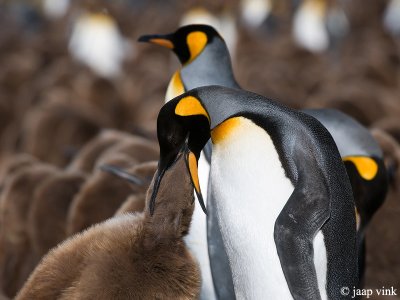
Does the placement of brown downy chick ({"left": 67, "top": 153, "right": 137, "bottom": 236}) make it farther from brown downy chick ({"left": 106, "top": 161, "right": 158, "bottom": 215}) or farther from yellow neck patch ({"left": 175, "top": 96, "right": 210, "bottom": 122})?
Answer: yellow neck patch ({"left": 175, "top": 96, "right": 210, "bottom": 122})

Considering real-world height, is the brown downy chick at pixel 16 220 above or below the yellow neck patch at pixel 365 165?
below

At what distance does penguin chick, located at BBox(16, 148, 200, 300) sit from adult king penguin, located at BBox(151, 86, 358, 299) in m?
0.06

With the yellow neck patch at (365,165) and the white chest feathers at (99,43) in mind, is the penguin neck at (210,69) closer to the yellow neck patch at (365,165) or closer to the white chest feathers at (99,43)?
the yellow neck patch at (365,165)

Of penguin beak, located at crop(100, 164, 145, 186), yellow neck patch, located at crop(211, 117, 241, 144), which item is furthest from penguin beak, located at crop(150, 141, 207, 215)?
penguin beak, located at crop(100, 164, 145, 186)

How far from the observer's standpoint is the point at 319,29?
1088cm

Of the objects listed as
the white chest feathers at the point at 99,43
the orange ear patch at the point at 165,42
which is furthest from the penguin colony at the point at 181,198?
the white chest feathers at the point at 99,43

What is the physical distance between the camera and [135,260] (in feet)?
5.68

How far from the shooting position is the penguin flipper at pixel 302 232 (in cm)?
181

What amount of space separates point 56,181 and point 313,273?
4.43 ft

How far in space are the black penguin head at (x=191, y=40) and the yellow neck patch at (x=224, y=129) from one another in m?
0.83

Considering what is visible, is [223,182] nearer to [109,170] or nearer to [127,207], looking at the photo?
[127,207]

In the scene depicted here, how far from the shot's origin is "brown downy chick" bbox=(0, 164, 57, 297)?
3.00 m

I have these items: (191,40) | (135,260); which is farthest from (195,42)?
(135,260)

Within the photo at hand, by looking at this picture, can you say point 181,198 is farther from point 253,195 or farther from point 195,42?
point 195,42
